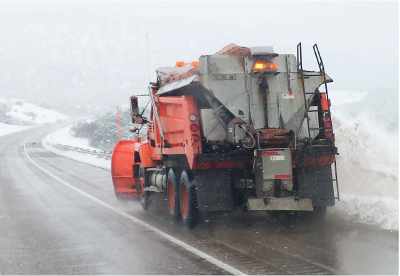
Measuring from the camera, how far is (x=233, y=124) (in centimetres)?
885

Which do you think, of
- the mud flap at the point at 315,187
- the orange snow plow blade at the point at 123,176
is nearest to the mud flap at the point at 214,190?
the mud flap at the point at 315,187

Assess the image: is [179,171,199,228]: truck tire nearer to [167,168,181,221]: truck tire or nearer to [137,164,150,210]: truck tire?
[167,168,181,221]: truck tire

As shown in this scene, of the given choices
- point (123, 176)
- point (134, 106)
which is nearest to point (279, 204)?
point (134, 106)

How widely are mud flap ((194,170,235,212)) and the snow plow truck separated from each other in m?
0.02

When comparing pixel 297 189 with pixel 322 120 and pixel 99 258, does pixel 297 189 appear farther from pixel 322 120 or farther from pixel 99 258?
pixel 99 258

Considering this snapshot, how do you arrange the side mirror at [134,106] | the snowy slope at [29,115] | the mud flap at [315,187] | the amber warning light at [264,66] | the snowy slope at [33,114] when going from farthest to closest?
the snowy slope at [33,114] → the snowy slope at [29,115] → the side mirror at [134,106] → the mud flap at [315,187] → the amber warning light at [264,66]

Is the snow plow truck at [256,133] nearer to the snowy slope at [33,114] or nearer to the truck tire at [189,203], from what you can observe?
the truck tire at [189,203]

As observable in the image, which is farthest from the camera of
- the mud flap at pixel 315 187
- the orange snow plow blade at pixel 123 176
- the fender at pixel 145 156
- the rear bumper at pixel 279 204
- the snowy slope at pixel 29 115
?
the snowy slope at pixel 29 115

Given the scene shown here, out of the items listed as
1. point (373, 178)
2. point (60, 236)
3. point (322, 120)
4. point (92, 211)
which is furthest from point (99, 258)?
point (373, 178)

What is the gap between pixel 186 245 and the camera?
8.21 meters

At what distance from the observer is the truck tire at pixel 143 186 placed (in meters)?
12.5

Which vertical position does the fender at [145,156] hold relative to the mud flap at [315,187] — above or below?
above

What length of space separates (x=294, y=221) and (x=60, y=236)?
380 centimetres

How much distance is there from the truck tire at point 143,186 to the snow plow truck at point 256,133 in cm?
315
